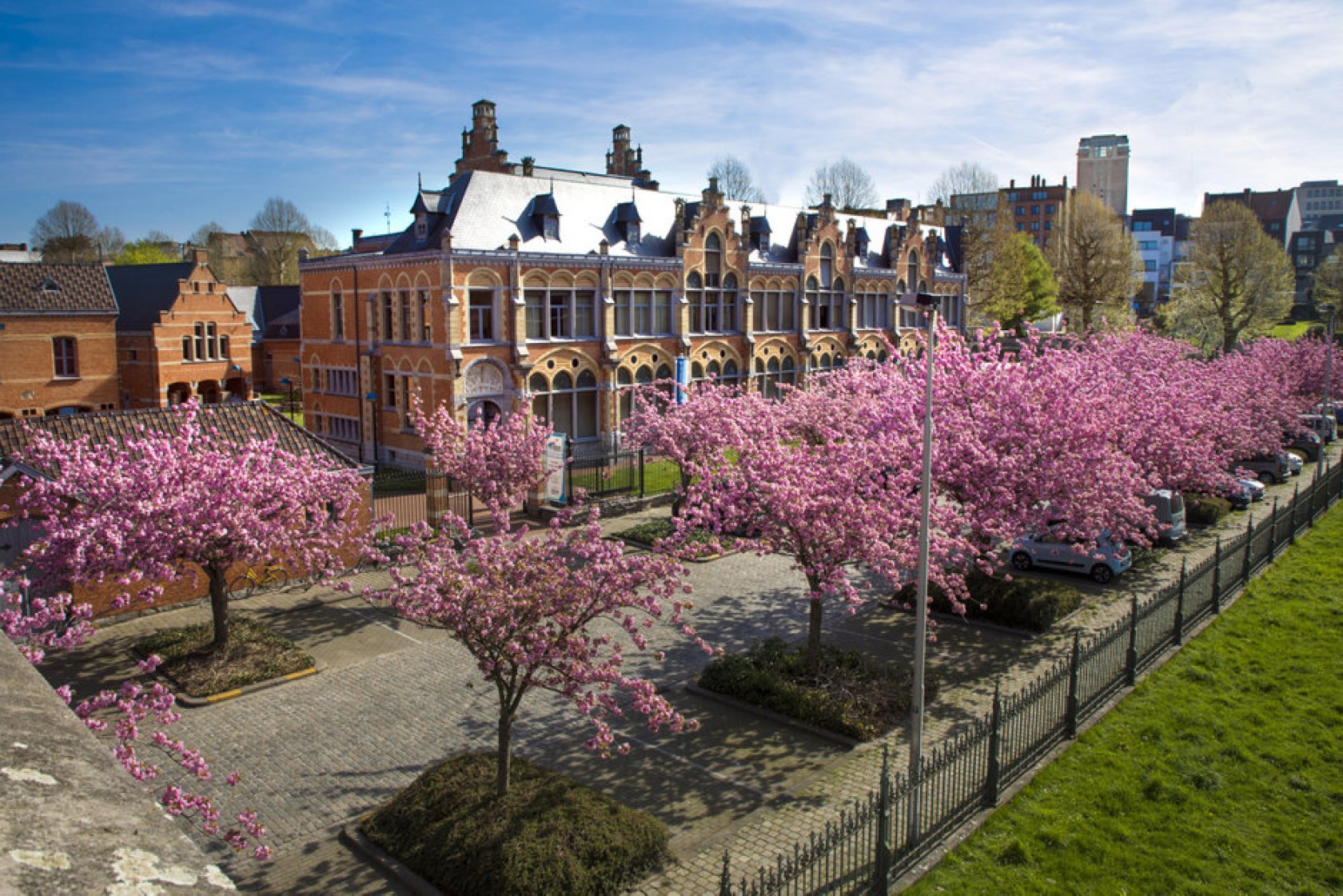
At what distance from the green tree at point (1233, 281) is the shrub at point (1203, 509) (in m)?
39.4

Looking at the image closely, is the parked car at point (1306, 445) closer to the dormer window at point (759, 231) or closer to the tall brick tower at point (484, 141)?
the dormer window at point (759, 231)

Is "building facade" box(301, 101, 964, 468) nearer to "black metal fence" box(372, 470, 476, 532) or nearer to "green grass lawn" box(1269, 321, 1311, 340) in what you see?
"black metal fence" box(372, 470, 476, 532)

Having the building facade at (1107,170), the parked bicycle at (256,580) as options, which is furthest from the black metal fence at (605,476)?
the building facade at (1107,170)

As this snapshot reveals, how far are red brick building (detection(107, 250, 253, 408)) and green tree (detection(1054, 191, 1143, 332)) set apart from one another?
58.8 meters

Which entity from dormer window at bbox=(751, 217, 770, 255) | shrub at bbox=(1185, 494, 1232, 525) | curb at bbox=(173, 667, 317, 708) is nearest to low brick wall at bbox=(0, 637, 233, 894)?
curb at bbox=(173, 667, 317, 708)

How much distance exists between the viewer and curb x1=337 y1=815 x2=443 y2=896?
11.2 metres

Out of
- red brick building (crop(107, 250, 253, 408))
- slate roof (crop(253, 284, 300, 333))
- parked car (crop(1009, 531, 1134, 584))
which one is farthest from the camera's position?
slate roof (crop(253, 284, 300, 333))

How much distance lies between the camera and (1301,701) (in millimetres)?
16578

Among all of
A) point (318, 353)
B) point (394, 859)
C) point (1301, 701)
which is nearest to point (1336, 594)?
point (1301, 701)

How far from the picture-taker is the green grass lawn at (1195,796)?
11.5 m

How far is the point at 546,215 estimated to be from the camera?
1531 inches

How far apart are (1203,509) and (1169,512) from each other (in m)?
5.10

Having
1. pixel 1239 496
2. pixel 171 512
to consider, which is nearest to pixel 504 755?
pixel 171 512

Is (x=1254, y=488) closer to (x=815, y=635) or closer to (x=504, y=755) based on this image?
(x=815, y=635)
